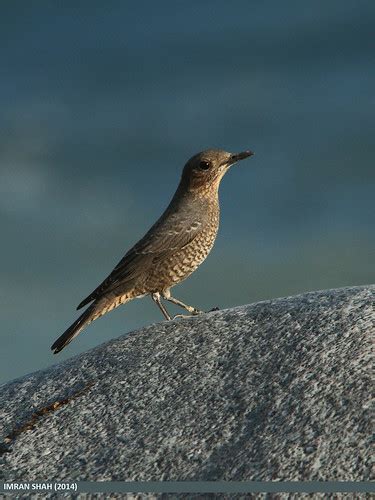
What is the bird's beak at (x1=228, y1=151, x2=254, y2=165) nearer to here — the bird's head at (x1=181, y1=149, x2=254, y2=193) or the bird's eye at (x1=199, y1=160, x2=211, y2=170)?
the bird's head at (x1=181, y1=149, x2=254, y2=193)

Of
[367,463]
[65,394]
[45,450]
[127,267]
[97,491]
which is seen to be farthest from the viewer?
[127,267]

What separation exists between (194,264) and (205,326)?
1.65m

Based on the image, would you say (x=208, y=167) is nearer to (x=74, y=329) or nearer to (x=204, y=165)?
(x=204, y=165)

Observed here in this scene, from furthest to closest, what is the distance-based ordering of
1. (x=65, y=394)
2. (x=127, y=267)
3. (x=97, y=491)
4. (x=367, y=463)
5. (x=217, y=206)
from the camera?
(x=217, y=206) → (x=127, y=267) → (x=65, y=394) → (x=97, y=491) → (x=367, y=463)

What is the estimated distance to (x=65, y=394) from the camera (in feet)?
23.9

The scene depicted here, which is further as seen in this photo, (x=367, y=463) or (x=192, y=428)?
(x=192, y=428)

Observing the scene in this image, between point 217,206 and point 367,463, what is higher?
point 217,206

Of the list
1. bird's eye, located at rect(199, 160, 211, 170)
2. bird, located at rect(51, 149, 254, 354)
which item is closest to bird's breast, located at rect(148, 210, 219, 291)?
bird, located at rect(51, 149, 254, 354)

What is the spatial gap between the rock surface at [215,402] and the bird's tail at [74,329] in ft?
2.89

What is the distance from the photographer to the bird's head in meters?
9.62

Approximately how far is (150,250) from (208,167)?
4.16 feet

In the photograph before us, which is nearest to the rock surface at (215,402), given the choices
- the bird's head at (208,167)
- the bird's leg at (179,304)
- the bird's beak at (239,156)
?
the bird's leg at (179,304)

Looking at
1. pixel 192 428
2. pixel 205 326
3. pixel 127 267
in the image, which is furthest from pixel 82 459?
pixel 127 267

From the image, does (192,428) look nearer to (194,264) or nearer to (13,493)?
(13,493)
